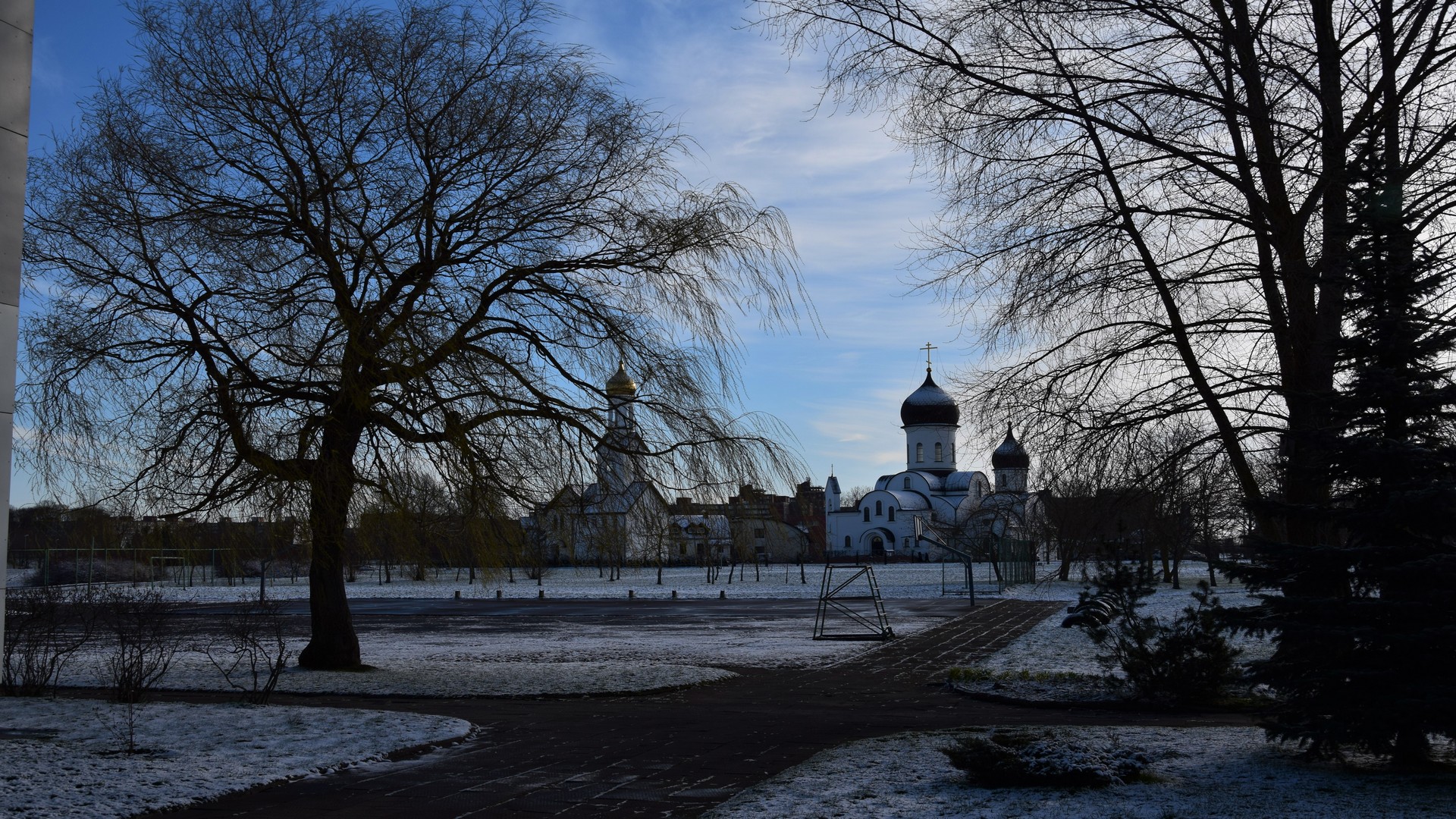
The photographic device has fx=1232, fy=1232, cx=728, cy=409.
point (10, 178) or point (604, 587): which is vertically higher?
point (10, 178)

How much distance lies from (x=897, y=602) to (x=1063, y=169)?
30.3m

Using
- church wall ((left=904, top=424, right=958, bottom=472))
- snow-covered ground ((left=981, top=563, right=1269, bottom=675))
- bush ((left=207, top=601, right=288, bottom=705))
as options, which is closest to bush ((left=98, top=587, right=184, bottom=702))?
bush ((left=207, top=601, right=288, bottom=705))

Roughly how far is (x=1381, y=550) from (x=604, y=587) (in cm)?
5296

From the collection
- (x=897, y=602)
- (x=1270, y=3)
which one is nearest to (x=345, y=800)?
(x=1270, y=3)

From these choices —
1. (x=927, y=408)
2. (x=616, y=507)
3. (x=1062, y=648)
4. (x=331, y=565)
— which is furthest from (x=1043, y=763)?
(x=927, y=408)

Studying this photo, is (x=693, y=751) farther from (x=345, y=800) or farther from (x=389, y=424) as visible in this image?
(x=389, y=424)

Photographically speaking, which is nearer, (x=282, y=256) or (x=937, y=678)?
(x=282, y=256)

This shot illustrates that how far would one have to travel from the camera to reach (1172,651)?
493 inches

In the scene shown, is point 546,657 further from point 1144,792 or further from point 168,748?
point 1144,792

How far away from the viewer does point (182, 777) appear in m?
8.09

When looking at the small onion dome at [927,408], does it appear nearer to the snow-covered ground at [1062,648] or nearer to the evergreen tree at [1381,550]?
the snow-covered ground at [1062,648]

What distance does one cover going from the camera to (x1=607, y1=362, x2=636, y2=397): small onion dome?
1415 centimetres

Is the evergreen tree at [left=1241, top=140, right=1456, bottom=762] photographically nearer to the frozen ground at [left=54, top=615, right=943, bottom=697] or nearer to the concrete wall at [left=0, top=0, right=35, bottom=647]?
the frozen ground at [left=54, top=615, right=943, bottom=697]

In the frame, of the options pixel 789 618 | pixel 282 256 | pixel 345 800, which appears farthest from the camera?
pixel 789 618
